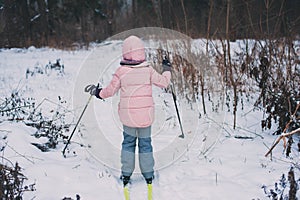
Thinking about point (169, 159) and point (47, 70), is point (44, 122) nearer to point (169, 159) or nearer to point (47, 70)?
point (169, 159)

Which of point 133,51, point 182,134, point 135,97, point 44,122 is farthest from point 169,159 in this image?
point 44,122

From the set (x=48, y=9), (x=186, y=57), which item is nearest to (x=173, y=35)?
(x=186, y=57)

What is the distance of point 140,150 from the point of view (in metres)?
3.45

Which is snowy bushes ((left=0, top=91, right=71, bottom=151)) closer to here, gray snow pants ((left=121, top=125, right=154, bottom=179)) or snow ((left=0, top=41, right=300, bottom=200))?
snow ((left=0, top=41, right=300, bottom=200))

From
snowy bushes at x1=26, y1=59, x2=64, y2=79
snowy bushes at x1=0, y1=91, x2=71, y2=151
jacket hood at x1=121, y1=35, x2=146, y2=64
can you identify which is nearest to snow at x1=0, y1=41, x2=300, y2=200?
snowy bushes at x1=0, y1=91, x2=71, y2=151

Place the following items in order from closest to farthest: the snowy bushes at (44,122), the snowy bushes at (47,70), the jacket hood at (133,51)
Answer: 1. the jacket hood at (133,51)
2. the snowy bushes at (44,122)
3. the snowy bushes at (47,70)

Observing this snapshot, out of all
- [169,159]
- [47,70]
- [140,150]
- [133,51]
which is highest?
[133,51]

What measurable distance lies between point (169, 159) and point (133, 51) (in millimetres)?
1345

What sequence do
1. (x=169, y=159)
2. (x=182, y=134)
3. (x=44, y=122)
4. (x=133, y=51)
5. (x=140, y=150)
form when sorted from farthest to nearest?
1. (x=44, y=122)
2. (x=182, y=134)
3. (x=169, y=159)
4. (x=140, y=150)
5. (x=133, y=51)

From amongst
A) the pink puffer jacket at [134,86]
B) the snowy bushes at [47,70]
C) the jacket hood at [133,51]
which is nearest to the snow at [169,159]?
the pink puffer jacket at [134,86]

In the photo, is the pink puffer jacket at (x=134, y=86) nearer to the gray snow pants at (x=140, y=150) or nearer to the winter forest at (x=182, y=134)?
the gray snow pants at (x=140, y=150)

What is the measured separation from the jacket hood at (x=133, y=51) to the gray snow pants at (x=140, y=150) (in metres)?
0.58

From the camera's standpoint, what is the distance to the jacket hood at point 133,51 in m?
3.28

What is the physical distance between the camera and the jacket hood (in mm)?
3277
